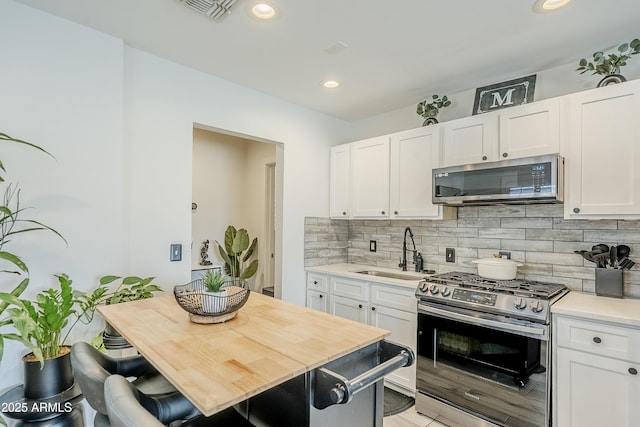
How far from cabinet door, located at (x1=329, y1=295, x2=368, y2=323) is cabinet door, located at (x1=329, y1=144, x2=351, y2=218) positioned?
94 centimetres

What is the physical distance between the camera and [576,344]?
191 cm

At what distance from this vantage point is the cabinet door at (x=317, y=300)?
3.43 metres

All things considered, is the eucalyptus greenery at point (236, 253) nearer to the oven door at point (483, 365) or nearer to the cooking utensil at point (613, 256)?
the oven door at point (483, 365)

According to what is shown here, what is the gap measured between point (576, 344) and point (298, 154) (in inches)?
109

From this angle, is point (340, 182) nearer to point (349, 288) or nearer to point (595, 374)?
point (349, 288)

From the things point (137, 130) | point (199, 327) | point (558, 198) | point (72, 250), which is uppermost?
point (137, 130)

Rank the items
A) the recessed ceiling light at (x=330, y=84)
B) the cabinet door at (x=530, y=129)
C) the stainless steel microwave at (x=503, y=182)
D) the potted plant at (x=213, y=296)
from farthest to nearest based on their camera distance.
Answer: the recessed ceiling light at (x=330, y=84) → the cabinet door at (x=530, y=129) → the stainless steel microwave at (x=503, y=182) → the potted plant at (x=213, y=296)

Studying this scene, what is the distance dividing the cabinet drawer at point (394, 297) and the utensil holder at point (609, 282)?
1226mm

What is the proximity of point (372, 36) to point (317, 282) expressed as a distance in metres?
2.36

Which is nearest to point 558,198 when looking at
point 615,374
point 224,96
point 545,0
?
point 615,374

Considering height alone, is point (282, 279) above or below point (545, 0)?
below

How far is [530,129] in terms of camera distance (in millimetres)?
2412

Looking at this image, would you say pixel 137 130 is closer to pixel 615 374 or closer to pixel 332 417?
pixel 332 417

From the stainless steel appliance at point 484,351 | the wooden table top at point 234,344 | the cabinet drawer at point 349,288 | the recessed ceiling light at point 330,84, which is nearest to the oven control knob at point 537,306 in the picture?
the stainless steel appliance at point 484,351
